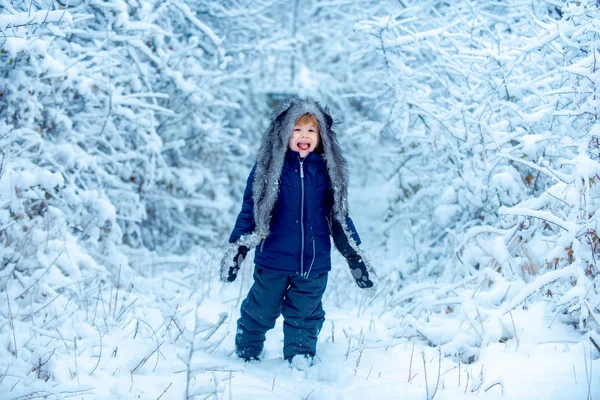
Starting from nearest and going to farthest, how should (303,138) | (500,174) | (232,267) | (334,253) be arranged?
(232,267), (303,138), (500,174), (334,253)

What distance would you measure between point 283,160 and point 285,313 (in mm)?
924

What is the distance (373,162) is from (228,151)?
4.22 metres

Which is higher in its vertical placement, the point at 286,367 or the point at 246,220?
the point at 246,220

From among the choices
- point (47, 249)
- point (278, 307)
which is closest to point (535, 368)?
point (278, 307)

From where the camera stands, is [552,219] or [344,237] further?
[344,237]

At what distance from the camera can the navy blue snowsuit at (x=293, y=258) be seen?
3127mm

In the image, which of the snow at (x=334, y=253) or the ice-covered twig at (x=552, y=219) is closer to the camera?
the snow at (x=334, y=253)

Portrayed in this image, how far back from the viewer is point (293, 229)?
3.13 m

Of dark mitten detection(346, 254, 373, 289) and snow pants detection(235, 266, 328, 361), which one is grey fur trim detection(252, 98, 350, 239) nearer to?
dark mitten detection(346, 254, 373, 289)

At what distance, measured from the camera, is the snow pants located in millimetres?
3174

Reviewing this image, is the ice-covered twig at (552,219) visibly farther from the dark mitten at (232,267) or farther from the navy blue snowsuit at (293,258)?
the dark mitten at (232,267)

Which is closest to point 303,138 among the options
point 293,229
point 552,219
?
point 293,229

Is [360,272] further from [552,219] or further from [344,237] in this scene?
[552,219]

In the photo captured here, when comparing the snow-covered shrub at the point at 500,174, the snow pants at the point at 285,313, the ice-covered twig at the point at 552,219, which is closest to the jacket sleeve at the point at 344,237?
the snow pants at the point at 285,313
